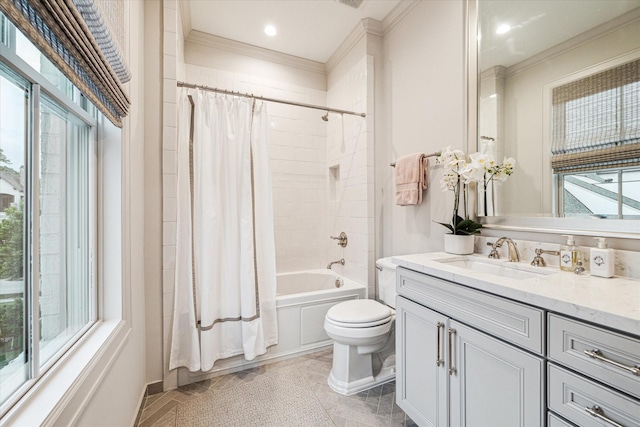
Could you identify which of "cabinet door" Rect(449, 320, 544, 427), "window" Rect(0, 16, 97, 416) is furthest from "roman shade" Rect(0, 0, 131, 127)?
"cabinet door" Rect(449, 320, 544, 427)

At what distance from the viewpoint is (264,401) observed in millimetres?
1726

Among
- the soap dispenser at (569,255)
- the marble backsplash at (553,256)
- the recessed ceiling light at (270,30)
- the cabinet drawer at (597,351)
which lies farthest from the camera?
the recessed ceiling light at (270,30)

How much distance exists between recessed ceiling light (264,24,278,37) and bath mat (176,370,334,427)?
2996 millimetres

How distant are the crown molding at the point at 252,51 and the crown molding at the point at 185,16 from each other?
0.06 meters

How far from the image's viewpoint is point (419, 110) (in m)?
2.12

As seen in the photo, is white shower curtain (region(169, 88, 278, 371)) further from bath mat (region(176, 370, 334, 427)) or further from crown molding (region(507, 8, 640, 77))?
crown molding (region(507, 8, 640, 77))

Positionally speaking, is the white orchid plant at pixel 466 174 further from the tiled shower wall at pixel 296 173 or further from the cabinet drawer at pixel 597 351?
the tiled shower wall at pixel 296 173

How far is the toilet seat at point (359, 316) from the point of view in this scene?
1.79m

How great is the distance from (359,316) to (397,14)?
2433 mm

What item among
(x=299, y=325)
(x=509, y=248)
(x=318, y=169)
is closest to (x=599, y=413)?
(x=509, y=248)

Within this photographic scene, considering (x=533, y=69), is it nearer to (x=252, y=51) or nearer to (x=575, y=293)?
(x=575, y=293)

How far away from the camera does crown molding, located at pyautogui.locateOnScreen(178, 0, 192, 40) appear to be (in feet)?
7.31

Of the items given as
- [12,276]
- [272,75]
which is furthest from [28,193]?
[272,75]

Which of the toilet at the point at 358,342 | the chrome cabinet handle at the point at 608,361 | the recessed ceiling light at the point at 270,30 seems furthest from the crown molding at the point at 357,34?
the chrome cabinet handle at the point at 608,361
